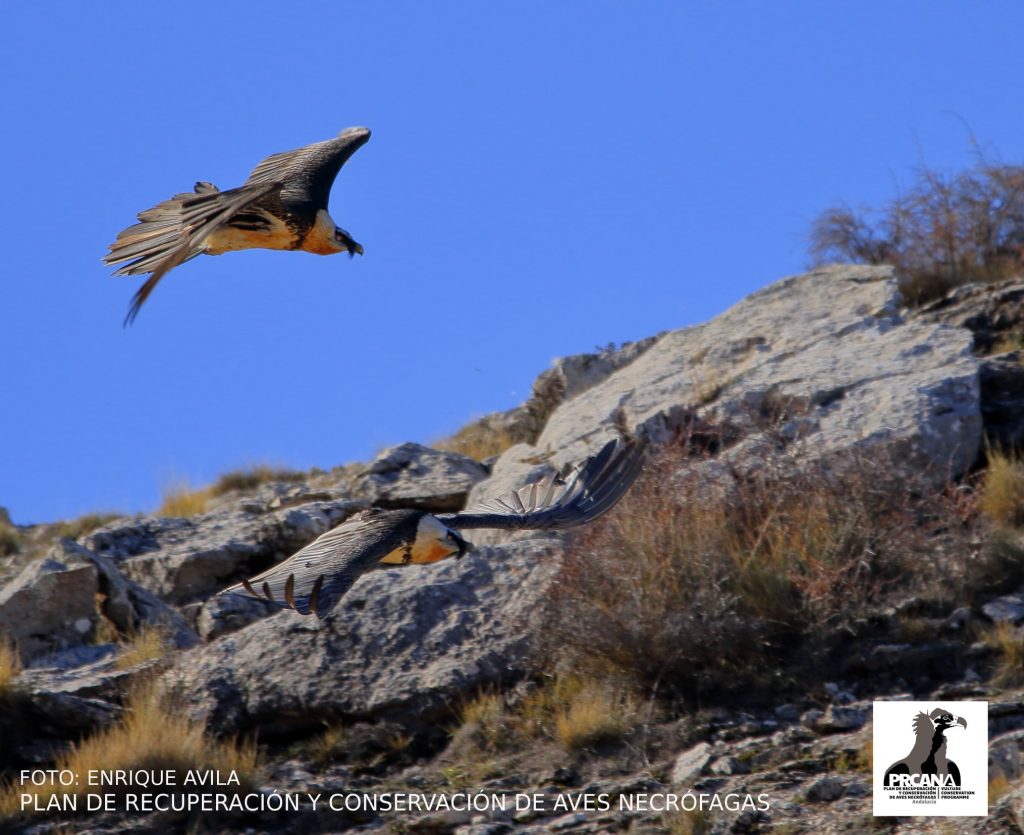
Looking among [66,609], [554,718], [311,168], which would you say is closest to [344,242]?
[311,168]

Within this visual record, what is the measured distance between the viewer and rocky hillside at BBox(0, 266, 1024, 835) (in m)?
8.85

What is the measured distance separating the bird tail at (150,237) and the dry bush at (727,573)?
2.98m

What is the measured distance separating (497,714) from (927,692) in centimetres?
234

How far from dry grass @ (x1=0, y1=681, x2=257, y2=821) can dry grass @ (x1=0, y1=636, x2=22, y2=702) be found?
546 mm

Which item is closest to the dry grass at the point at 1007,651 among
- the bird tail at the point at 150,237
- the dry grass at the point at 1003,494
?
the dry grass at the point at 1003,494

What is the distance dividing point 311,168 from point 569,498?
2.37m

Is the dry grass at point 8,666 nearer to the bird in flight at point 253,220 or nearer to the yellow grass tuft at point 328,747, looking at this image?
the yellow grass tuft at point 328,747

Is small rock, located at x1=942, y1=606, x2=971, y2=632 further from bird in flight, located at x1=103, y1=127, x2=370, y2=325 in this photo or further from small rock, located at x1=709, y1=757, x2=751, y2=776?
bird in flight, located at x1=103, y1=127, x2=370, y2=325

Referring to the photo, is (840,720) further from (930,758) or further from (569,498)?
(569,498)

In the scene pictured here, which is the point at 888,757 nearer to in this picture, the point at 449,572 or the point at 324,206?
the point at 449,572

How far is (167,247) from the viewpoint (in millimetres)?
8562

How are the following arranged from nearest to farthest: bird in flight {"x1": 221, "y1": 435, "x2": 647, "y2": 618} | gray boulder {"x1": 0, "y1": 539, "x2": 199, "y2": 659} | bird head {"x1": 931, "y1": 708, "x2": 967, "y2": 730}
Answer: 1. bird in flight {"x1": 221, "y1": 435, "x2": 647, "y2": 618}
2. bird head {"x1": 931, "y1": 708, "x2": 967, "y2": 730}
3. gray boulder {"x1": 0, "y1": 539, "x2": 199, "y2": 659}

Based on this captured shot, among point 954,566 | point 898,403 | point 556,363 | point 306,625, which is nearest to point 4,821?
point 306,625

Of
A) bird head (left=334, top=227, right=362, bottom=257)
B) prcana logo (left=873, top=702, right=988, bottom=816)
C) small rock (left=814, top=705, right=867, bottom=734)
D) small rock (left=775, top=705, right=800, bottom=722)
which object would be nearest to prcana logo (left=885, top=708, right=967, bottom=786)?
prcana logo (left=873, top=702, right=988, bottom=816)
